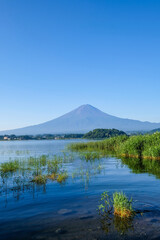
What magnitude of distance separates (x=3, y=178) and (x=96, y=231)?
11737mm

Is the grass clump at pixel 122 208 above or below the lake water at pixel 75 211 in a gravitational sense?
above

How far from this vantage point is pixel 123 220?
28.1 feet

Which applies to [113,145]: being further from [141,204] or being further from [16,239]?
[16,239]

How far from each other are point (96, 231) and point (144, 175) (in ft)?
37.1

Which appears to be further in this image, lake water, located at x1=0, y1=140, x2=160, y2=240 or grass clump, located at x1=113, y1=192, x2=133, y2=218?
grass clump, located at x1=113, y1=192, x2=133, y2=218

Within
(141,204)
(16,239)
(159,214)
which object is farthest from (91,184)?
(16,239)

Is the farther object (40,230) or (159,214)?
(159,214)

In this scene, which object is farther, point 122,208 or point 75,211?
point 75,211

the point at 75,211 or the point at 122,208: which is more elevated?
the point at 122,208

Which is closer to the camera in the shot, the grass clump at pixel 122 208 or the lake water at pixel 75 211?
the lake water at pixel 75 211

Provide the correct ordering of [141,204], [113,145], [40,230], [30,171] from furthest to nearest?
[113,145] < [30,171] < [141,204] < [40,230]

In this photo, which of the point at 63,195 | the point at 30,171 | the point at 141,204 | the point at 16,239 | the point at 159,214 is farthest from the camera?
the point at 30,171

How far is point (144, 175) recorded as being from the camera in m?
18.0

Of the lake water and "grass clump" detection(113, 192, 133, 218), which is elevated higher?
"grass clump" detection(113, 192, 133, 218)
